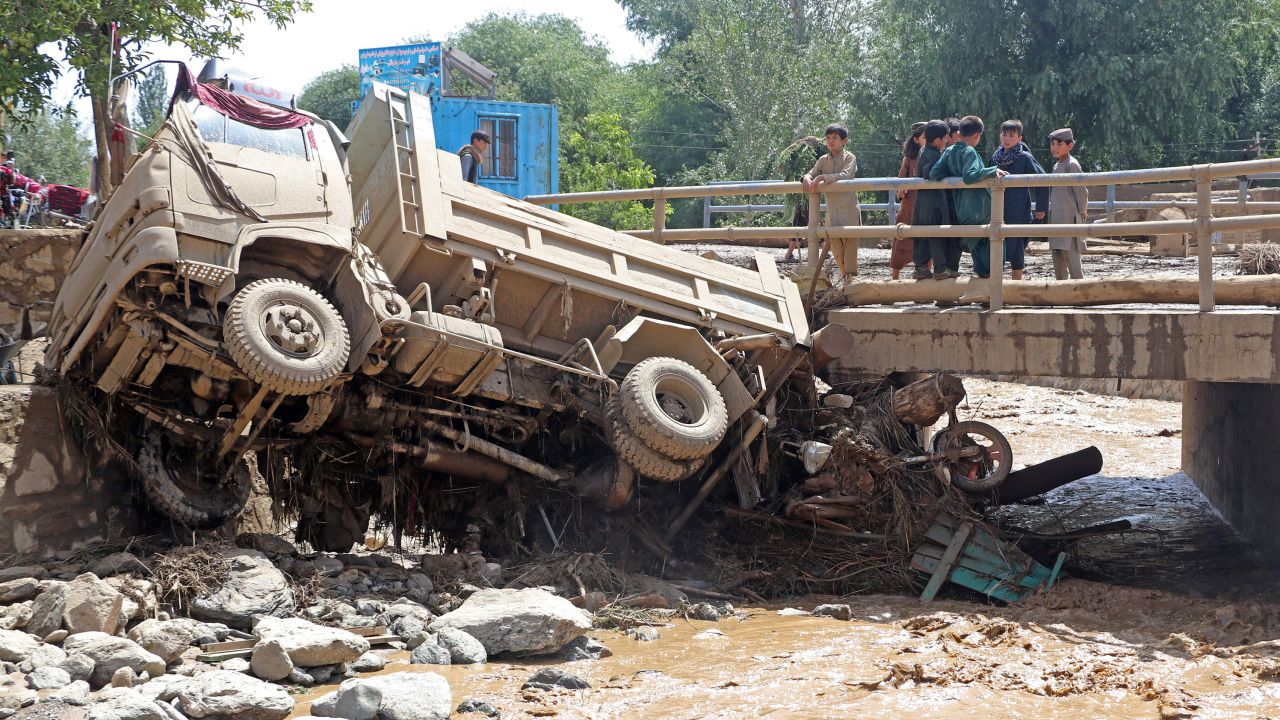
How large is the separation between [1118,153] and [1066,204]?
1660 cm

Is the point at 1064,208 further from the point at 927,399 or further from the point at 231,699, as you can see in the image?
the point at 231,699

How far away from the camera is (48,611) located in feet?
22.7

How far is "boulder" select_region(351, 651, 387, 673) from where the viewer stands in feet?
23.4

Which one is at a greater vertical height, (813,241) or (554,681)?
(813,241)

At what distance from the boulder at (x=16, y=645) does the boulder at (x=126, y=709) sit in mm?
797

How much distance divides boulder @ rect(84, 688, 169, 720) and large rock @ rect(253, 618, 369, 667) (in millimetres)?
1035

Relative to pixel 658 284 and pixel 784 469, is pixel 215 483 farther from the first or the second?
pixel 784 469

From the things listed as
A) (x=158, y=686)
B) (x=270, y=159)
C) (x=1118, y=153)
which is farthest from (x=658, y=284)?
(x=1118, y=153)

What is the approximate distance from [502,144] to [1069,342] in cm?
1556

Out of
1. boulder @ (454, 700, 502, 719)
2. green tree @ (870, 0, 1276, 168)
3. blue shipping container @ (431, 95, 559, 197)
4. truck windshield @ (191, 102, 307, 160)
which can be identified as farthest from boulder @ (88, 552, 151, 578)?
green tree @ (870, 0, 1276, 168)

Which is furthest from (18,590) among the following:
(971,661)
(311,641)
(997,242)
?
(997,242)

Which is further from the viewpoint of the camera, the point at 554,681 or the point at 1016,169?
the point at 1016,169

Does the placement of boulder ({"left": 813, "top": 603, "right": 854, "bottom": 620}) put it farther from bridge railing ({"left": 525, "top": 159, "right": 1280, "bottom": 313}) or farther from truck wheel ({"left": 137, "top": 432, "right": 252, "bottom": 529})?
truck wheel ({"left": 137, "top": 432, "right": 252, "bottom": 529})

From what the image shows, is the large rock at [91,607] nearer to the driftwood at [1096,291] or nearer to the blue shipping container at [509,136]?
the driftwood at [1096,291]
